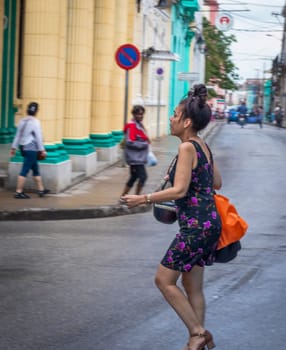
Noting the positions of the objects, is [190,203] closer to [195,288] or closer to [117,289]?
[195,288]

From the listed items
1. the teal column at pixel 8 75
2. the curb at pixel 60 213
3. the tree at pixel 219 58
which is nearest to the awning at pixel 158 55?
the teal column at pixel 8 75

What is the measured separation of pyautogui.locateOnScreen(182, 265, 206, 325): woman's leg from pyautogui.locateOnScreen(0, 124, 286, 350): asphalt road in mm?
463

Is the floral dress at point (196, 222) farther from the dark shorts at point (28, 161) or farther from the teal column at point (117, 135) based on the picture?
the teal column at point (117, 135)

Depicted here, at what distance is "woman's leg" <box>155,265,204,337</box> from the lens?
20.1 ft

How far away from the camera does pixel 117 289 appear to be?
8656 millimetres

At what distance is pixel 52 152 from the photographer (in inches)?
634

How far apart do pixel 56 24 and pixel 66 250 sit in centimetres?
598

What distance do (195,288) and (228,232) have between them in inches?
19.0

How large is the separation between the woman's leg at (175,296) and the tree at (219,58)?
66.6 metres

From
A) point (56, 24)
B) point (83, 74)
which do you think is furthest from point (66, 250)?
point (83, 74)

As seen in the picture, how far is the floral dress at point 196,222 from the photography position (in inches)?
237

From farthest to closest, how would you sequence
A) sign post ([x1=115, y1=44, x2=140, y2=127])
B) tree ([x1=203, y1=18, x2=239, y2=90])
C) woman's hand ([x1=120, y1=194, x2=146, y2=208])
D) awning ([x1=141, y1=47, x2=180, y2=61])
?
tree ([x1=203, y1=18, x2=239, y2=90]), awning ([x1=141, y1=47, x2=180, y2=61]), sign post ([x1=115, y1=44, x2=140, y2=127]), woman's hand ([x1=120, y1=194, x2=146, y2=208])

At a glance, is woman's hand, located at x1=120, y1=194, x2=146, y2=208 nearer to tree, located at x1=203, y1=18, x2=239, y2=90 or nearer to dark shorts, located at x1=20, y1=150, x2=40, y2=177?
dark shorts, located at x1=20, y1=150, x2=40, y2=177

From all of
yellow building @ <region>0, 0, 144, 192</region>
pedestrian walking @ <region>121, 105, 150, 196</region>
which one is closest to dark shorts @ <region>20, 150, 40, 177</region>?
yellow building @ <region>0, 0, 144, 192</region>
